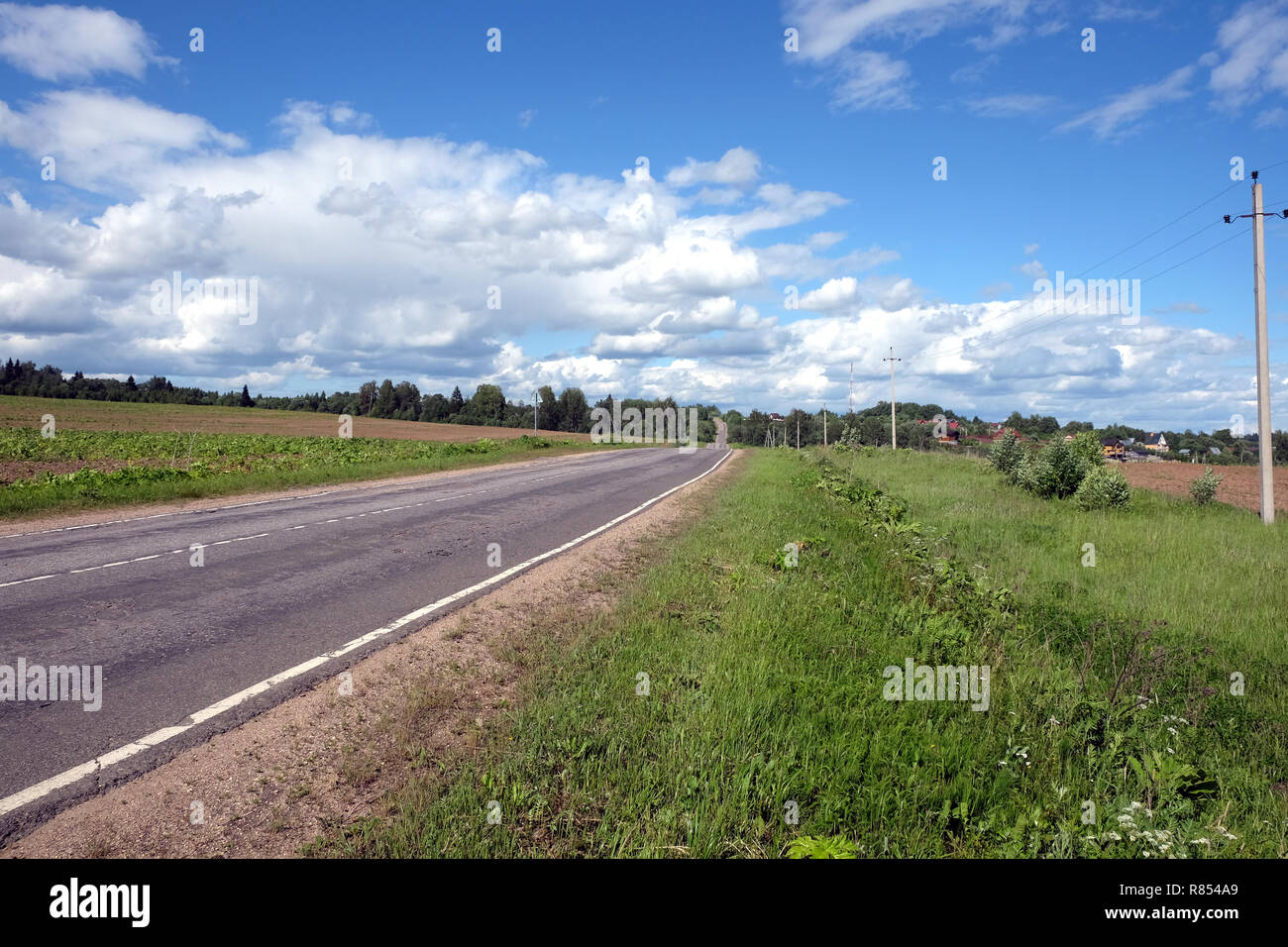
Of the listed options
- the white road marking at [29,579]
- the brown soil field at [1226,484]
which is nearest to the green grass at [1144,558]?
the brown soil field at [1226,484]

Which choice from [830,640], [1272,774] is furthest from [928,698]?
[1272,774]

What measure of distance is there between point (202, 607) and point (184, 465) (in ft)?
78.6

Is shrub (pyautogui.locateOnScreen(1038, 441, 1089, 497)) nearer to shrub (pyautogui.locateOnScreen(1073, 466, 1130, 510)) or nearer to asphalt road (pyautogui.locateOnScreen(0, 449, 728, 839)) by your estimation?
shrub (pyautogui.locateOnScreen(1073, 466, 1130, 510))

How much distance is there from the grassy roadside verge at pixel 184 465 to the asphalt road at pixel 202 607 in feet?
10.2

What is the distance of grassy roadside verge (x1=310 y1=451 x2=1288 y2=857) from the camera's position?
11.2 feet

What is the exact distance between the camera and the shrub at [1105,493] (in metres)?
18.2

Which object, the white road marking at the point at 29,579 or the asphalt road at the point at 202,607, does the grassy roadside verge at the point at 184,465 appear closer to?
the asphalt road at the point at 202,607

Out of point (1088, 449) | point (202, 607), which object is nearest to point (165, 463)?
point (202, 607)

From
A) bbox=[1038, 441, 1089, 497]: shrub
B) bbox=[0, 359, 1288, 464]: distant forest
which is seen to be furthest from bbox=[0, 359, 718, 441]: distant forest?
bbox=[1038, 441, 1089, 497]: shrub

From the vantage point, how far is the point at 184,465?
1039 inches

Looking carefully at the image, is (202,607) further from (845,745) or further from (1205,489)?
(1205,489)
